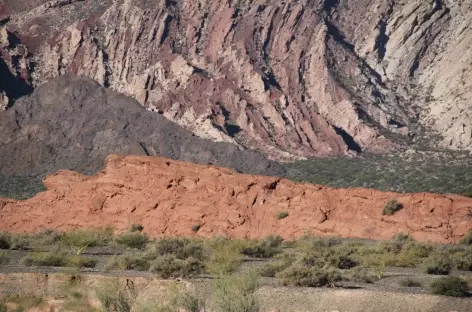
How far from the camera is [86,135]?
82250 mm

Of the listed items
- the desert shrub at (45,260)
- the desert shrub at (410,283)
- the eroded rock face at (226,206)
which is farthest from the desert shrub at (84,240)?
the desert shrub at (410,283)

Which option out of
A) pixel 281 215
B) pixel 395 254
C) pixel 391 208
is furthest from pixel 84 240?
pixel 391 208

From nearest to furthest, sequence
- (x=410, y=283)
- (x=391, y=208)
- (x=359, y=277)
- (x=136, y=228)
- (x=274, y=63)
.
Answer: (x=410, y=283) → (x=359, y=277) → (x=391, y=208) → (x=136, y=228) → (x=274, y=63)

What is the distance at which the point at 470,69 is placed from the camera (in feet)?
277

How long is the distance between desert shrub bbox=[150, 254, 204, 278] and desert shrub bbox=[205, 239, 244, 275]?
1.58 ft

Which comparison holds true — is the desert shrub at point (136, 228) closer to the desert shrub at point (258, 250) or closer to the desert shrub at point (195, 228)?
the desert shrub at point (195, 228)

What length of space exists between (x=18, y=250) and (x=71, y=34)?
7235 centimetres

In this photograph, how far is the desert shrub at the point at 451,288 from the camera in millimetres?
16047

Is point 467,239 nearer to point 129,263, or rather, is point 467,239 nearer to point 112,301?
point 129,263

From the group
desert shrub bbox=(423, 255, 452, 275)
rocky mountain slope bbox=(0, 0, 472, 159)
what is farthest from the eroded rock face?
rocky mountain slope bbox=(0, 0, 472, 159)

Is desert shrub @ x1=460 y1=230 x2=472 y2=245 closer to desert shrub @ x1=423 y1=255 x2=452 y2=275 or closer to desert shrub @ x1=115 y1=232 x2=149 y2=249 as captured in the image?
desert shrub @ x1=423 y1=255 x2=452 y2=275

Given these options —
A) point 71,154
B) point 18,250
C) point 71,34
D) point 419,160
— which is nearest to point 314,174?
point 419,160

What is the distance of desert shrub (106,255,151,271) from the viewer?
21531 mm

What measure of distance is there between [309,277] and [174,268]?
10.8 ft
